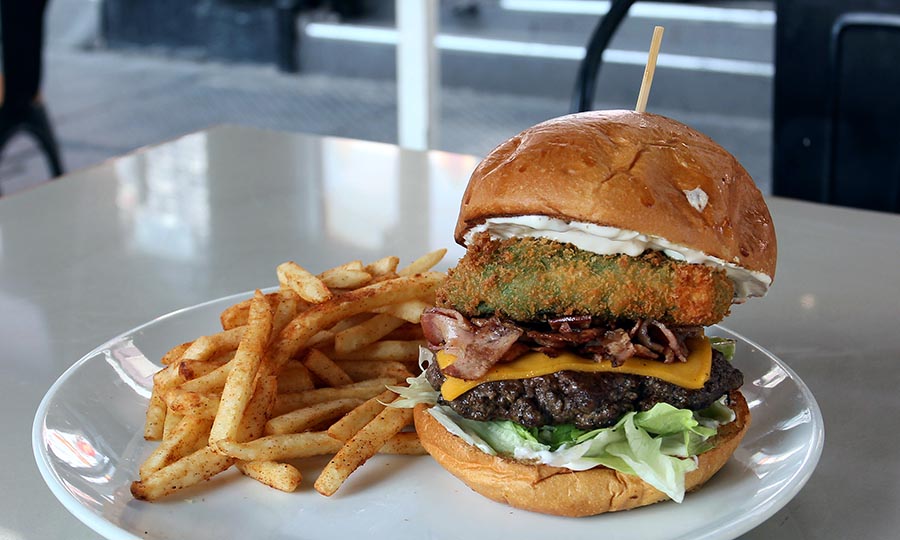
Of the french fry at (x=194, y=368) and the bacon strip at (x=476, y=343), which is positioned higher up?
the bacon strip at (x=476, y=343)

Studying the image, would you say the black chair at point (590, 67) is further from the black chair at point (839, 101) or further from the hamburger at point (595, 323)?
the hamburger at point (595, 323)

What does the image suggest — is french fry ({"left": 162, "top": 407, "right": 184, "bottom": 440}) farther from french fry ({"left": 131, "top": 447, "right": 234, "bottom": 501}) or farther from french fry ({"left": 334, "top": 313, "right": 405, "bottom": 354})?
french fry ({"left": 334, "top": 313, "right": 405, "bottom": 354})

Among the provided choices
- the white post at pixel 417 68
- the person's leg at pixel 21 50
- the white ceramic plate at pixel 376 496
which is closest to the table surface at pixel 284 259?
the white ceramic plate at pixel 376 496

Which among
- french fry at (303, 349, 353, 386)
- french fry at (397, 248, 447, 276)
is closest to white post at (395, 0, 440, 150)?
french fry at (397, 248, 447, 276)

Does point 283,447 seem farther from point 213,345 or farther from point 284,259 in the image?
point 284,259

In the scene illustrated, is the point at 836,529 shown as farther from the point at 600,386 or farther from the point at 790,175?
the point at 790,175
